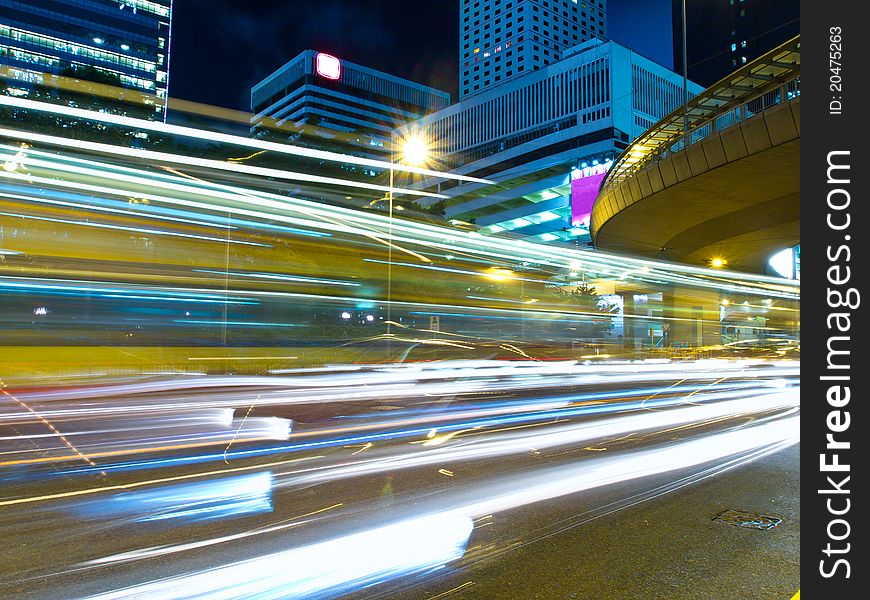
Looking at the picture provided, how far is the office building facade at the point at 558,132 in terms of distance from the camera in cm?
7750

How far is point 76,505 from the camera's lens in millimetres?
5398

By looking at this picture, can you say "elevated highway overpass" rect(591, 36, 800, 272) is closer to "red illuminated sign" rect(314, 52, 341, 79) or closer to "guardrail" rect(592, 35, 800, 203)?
"guardrail" rect(592, 35, 800, 203)

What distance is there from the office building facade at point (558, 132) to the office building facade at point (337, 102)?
3392 cm

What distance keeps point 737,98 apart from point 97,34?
301 ft

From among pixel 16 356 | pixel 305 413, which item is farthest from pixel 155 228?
pixel 305 413

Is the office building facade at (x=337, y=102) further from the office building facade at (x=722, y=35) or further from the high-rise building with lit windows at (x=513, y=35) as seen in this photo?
the high-rise building with lit windows at (x=513, y=35)

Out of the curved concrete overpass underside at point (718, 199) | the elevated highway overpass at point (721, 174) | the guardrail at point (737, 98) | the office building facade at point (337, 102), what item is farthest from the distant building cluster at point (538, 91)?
the guardrail at point (737, 98)

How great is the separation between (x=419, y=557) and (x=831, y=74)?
3627 millimetres

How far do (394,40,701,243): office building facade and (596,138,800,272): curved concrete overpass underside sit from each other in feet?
125

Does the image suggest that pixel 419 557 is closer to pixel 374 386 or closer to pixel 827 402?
pixel 827 402

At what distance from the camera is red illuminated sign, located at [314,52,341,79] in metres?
13.7

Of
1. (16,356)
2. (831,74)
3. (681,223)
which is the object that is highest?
(681,223)

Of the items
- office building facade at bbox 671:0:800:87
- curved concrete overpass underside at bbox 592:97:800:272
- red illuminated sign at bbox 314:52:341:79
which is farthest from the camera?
office building facade at bbox 671:0:800:87

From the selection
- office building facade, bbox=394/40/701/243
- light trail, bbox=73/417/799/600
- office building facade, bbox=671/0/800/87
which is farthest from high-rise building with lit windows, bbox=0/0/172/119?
light trail, bbox=73/417/799/600
